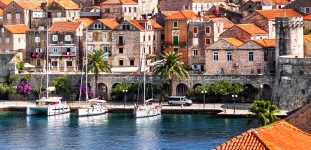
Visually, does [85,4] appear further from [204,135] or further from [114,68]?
[204,135]

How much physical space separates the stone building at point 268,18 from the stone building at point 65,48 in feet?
54.3

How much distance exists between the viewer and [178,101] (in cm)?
8925

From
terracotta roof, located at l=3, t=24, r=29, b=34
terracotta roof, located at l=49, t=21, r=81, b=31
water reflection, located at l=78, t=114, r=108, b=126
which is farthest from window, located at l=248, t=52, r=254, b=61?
terracotta roof, located at l=3, t=24, r=29, b=34

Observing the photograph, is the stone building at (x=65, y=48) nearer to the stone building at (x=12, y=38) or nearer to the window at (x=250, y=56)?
the stone building at (x=12, y=38)

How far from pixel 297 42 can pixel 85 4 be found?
1630 inches

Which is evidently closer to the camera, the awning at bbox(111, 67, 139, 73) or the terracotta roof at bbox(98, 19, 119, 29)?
the awning at bbox(111, 67, 139, 73)

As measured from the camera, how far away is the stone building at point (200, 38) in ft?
317

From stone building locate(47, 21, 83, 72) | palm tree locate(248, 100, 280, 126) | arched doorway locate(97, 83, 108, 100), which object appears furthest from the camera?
stone building locate(47, 21, 83, 72)

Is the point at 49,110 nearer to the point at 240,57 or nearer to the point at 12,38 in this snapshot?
the point at 12,38

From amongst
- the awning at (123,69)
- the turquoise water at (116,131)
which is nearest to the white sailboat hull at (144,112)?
the turquoise water at (116,131)

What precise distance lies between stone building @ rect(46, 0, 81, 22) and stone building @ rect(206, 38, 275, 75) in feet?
71.0

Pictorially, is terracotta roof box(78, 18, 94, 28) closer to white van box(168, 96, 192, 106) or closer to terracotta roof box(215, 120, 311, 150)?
white van box(168, 96, 192, 106)

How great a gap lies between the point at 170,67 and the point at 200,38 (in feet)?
27.2

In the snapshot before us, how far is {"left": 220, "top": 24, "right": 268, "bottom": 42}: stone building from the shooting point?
306ft
